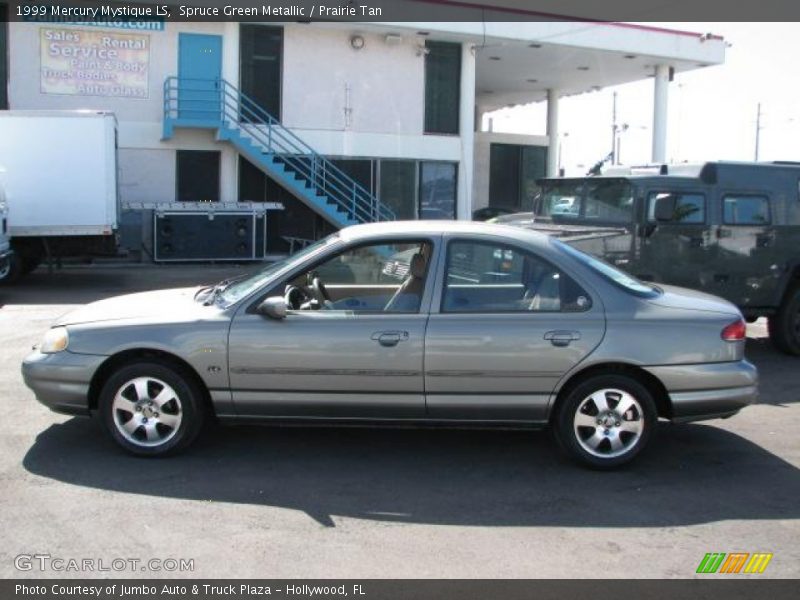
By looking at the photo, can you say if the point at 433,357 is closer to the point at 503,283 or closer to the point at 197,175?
the point at 503,283

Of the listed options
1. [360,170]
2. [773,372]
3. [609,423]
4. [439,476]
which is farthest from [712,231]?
[360,170]

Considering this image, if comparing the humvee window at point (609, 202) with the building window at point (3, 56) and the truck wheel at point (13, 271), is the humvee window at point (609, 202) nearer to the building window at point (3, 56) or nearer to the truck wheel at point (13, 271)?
the truck wheel at point (13, 271)

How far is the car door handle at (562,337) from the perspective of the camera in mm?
5535

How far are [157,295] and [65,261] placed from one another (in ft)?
50.3

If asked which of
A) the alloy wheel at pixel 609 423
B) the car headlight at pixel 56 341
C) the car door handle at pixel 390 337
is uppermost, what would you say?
the car door handle at pixel 390 337

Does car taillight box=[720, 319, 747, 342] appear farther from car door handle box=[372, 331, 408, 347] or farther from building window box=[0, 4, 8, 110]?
building window box=[0, 4, 8, 110]

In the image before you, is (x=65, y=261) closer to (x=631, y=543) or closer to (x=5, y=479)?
(x=5, y=479)

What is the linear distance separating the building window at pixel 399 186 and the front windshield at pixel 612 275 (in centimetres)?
1832

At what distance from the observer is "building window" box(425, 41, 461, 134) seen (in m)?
24.3

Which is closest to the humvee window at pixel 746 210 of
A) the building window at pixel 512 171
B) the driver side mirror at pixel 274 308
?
the driver side mirror at pixel 274 308

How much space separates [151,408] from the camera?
5668 millimetres

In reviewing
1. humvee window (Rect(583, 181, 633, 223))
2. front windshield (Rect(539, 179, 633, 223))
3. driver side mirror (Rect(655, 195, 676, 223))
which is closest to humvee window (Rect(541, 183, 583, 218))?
front windshield (Rect(539, 179, 633, 223))

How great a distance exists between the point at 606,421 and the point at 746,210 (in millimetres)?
4885
